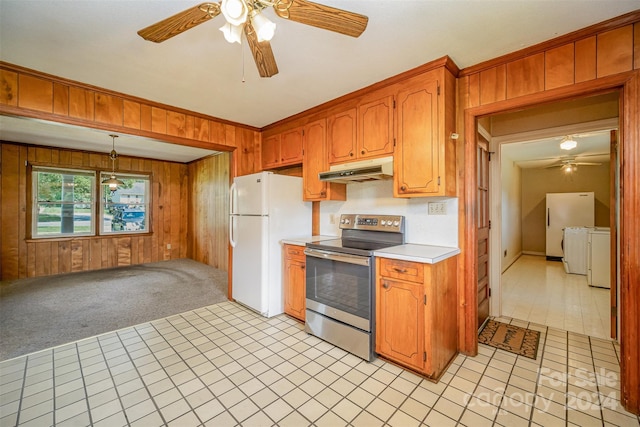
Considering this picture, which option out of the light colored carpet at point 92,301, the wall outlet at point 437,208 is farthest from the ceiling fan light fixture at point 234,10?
the light colored carpet at point 92,301

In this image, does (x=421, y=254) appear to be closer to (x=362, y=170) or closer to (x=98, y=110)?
(x=362, y=170)

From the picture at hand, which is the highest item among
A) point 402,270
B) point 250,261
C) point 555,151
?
point 555,151

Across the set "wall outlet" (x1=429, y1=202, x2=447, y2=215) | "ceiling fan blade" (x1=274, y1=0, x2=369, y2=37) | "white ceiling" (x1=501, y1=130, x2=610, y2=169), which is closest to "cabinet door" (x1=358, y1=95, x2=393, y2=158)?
"wall outlet" (x1=429, y1=202, x2=447, y2=215)

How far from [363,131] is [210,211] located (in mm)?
4471

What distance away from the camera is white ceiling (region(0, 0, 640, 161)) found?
5.22ft

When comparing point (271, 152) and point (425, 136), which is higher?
point (271, 152)

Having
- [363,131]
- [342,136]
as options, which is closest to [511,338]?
[363,131]

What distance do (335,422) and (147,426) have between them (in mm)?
1087

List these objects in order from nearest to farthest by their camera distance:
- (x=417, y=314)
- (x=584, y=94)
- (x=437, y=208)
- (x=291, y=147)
→ 1. (x=584, y=94)
2. (x=417, y=314)
3. (x=437, y=208)
4. (x=291, y=147)

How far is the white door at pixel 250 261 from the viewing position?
3.07m

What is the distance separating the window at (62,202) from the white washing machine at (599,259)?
30.0 feet

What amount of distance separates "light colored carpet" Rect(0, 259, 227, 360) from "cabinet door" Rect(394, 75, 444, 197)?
2954 mm

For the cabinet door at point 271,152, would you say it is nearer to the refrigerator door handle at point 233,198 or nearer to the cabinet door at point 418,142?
the refrigerator door handle at point 233,198

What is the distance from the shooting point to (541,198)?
7.11 m
